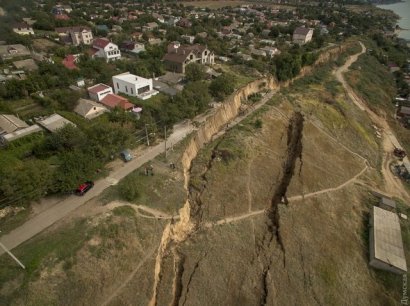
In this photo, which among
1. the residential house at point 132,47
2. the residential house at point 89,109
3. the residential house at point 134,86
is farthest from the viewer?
the residential house at point 132,47

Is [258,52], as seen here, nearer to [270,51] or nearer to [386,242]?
[270,51]

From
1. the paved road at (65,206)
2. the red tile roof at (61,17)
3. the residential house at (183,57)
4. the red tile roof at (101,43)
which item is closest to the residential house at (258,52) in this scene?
the residential house at (183,57)

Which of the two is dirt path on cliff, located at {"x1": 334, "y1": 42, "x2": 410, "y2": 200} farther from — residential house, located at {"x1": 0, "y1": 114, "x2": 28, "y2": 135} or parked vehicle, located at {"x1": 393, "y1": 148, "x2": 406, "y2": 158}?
residential house, located at {"x1": 0, "y1": 114, "x2": 28, "y2": 135}

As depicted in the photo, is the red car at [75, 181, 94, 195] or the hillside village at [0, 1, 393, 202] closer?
the red car at [75, 181, 94, 195]

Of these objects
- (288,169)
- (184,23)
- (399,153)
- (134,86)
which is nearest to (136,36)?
(184,23)

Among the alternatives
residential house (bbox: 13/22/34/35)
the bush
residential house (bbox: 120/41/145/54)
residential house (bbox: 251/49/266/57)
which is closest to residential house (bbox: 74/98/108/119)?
the bush

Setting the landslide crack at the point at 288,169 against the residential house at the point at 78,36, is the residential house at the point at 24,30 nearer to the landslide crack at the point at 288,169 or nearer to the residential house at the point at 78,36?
the residential house at the point at 78,36
